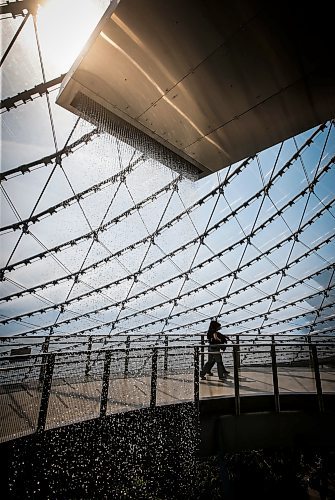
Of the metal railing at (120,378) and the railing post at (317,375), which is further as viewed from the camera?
the railing post at (317,375)

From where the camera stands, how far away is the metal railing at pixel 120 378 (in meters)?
5.44

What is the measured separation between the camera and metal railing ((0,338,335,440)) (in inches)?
214

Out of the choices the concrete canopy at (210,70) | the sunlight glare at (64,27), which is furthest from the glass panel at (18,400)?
the sunlight glare at (64,27)

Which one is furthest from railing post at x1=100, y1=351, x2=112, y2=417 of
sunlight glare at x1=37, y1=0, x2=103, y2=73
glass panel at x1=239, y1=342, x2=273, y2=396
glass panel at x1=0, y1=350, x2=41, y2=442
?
sunlight glare at x1=37, y1=0, x2=103, y2=73

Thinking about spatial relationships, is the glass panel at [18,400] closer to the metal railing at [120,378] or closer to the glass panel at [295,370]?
the metal railing at [120,378]

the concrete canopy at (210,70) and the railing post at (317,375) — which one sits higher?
the concrete canopy at (210,70)

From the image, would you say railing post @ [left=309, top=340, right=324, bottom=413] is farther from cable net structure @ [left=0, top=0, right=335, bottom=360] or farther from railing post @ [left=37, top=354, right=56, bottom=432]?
railing post @ [left=37, top=354, right=56, bottom=432]

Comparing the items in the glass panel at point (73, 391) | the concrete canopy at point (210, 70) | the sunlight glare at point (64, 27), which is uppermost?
the sunlight glare at point (64, 27)

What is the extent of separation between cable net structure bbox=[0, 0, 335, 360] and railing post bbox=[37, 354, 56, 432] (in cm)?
337

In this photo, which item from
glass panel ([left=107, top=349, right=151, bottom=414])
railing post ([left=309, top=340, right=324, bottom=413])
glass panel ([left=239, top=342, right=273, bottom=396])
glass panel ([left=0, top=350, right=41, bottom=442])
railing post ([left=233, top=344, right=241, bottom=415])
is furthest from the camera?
railing post ([left=309, top=340, right=324, bottom=413])

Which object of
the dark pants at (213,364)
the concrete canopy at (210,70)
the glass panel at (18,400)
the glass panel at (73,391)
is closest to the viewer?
the concrete canopy at (210,70)

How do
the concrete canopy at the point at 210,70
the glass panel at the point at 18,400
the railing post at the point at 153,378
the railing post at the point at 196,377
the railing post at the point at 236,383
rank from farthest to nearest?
the railing post at the point at 236,383, the railing post at the point at 196,377, the railing post at the point at 153,378, the glass panel at the point at 18,400, the concrete canopy at the point at 210,70

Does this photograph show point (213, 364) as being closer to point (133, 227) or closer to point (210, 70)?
point (210, 70)

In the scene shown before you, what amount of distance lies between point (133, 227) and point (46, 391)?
1490 cm
